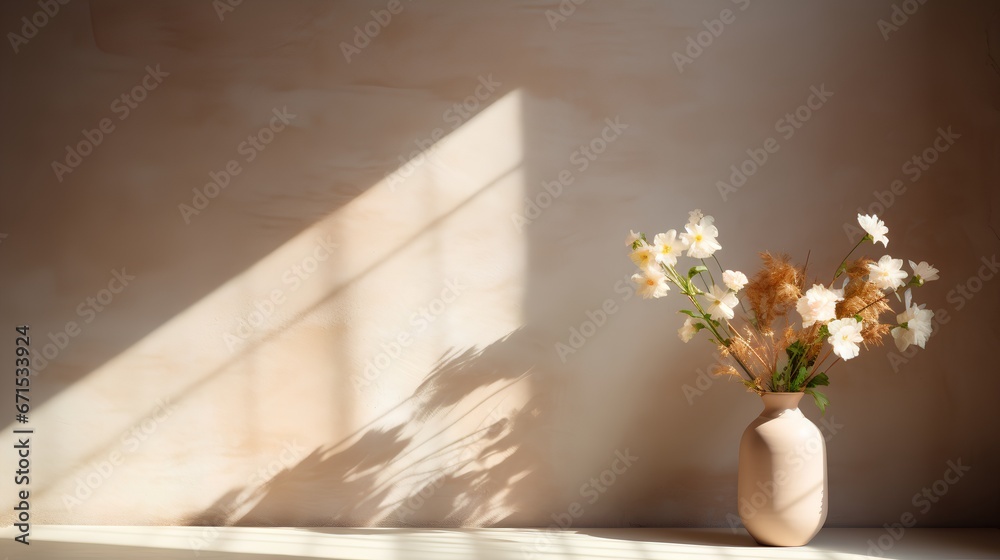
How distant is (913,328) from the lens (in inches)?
97.7

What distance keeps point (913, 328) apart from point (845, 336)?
10.6 inches

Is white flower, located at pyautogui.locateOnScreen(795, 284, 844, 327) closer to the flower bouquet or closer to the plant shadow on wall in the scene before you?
the flower bouquet

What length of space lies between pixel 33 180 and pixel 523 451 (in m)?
2.18

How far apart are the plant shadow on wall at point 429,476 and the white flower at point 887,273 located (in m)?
1.23

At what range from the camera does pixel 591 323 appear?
9.46ft

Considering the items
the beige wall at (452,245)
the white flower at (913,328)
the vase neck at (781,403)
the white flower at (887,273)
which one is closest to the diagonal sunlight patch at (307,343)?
the beige wall at (452,245)

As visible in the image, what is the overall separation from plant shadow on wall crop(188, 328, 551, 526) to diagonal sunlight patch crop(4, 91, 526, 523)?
0.08 meters

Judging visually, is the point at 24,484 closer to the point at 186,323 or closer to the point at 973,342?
the point at 186,323

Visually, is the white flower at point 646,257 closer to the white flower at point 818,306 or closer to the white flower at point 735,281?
the white flower at point 735,281

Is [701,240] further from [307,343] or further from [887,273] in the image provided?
[307,343]

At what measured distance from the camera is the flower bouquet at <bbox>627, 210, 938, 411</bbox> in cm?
244

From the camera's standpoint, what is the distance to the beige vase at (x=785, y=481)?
2482mm

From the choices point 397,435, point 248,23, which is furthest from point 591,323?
point 248,23

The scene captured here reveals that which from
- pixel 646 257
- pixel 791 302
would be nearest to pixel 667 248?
pixel 646 257
